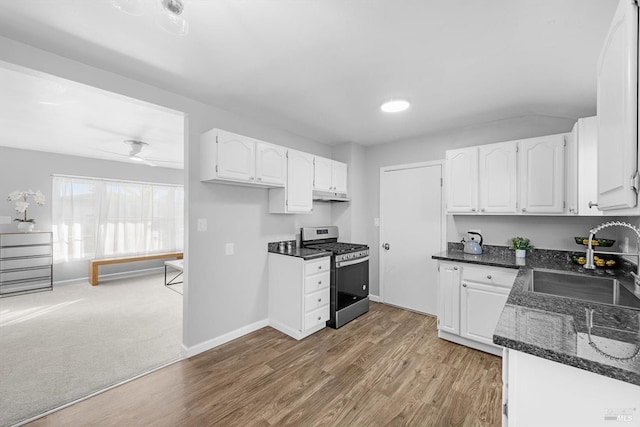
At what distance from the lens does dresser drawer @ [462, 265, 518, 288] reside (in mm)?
2445

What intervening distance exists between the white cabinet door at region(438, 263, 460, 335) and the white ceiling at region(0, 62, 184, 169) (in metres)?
3.19

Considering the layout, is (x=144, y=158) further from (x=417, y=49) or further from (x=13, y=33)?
(x=417, y=49)

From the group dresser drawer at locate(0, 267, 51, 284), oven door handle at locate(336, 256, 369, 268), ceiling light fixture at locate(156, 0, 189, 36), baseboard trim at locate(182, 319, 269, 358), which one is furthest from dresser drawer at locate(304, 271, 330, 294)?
dresser drawer at locate(0, 267, 51, 284)

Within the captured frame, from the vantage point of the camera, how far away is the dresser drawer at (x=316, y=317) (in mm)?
2953

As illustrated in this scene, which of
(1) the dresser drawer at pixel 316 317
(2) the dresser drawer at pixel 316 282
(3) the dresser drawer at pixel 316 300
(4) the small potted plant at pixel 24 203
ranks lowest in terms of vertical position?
(1) the dresser drawer at pixel 316 317

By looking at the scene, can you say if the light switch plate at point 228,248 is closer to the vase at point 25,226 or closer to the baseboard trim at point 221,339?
the baseboard trim at point 221,339

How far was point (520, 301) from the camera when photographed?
1369 millimetres

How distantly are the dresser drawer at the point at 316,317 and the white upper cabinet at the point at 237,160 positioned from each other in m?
1.53

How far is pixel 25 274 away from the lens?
475 cm

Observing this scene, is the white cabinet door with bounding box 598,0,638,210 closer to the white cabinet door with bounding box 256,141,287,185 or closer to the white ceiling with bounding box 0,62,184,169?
the white cabinet door with bounding box 256,141,287,185

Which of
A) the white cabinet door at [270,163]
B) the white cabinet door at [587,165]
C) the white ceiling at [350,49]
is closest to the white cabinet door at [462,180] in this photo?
the white ceiling at [350,49]

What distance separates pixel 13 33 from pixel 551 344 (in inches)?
127

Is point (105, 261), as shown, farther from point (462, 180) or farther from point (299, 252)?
point (462, 180)

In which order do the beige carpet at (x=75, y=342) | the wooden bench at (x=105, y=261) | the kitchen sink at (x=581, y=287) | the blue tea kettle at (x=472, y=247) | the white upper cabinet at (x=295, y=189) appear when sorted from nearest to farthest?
the kitchen sink at (x=581, y=287) → the beige carpet at (x=75, y=342) → the blue tea kettle at (x=472, y=247) → the white upper cabinet at (x=295, y=189) → the wooden bench at (x=105, y=261)
